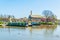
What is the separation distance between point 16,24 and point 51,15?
18.9m

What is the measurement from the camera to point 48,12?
4591cm

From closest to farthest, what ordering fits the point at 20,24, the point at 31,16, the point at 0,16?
the point at 20,24 < the point at 0,16 < the point at 31,16

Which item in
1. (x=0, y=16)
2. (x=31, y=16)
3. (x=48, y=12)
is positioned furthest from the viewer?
(x=31, y=16)

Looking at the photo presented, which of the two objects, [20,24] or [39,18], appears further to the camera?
[39,18]

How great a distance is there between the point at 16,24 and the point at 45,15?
61.0 ft

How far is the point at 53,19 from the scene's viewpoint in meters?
47.8

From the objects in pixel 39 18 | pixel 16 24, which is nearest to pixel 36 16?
pixel 39 18

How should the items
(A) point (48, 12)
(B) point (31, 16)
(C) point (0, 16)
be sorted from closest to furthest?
(A) point (48, 12)
(C) point (0, 16)
(B) point (31, 16)

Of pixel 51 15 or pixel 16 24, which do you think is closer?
pixel 16 24

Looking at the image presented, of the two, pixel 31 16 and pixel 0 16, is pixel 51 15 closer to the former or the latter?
pixel 31 16

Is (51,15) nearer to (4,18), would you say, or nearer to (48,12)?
(48,12)

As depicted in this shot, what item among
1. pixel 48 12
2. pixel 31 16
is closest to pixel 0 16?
pixel 31 16

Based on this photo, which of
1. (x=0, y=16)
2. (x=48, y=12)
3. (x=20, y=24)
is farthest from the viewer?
(x=0, y=16)

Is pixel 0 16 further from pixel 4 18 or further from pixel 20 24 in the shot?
pixel 20 24
